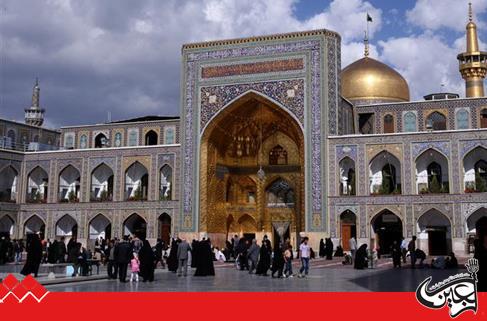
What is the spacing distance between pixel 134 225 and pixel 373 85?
14663 millimetres

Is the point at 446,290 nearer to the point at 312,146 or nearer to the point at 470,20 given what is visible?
the point at 312,146

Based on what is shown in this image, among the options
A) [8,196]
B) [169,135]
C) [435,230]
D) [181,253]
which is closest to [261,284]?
[181,253]

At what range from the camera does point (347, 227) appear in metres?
25.7

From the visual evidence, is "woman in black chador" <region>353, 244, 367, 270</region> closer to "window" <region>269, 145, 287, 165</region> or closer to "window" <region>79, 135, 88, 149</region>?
"window" <region>269, 145, 287, 165</region>

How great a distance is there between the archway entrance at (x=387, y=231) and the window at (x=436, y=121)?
5.66 m

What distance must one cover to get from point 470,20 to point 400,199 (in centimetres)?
1765

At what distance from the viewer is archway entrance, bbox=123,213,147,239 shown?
28656mm

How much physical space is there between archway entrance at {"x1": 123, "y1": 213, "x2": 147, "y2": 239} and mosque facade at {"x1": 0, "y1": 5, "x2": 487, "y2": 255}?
8 centimetres

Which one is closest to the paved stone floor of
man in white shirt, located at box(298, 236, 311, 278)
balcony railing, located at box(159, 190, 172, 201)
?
man in white shirt, located at box(298, 236, 311, 278)

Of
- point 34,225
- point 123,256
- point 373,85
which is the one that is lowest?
point 123,256

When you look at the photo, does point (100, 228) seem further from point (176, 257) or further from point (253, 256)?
point (253, 256)

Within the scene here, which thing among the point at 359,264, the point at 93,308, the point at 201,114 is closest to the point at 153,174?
the point at 201,114

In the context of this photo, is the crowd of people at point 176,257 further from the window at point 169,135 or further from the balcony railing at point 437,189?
the window at point 169,135

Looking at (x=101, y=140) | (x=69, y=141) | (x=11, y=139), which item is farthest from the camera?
(x=11, y=139)
